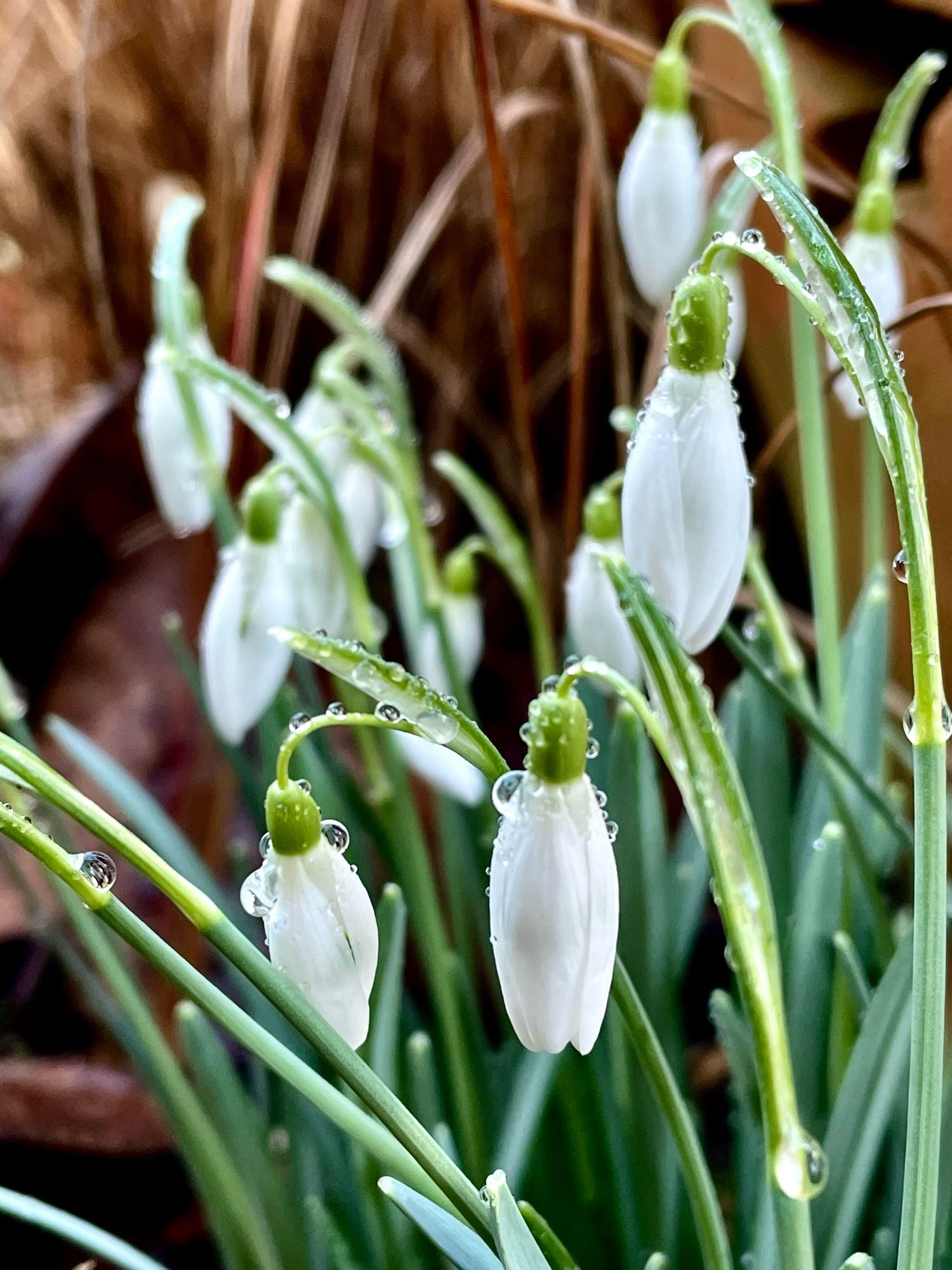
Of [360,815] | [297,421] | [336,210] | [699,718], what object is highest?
[336,210]

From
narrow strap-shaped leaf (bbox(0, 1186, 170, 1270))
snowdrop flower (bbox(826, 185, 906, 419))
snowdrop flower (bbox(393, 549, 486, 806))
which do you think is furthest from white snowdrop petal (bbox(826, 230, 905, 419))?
narrow strap-shaped leaf (bbox(0, 1186, 170, 1270))

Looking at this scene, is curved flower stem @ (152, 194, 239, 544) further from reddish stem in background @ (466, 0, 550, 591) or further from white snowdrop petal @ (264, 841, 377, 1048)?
white snowdrop petal @ (264, 841, 377, 1048)

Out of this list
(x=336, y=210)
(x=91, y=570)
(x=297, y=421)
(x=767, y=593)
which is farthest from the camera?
(x=91, y=570)

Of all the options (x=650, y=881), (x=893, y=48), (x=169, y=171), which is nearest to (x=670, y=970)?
(x=650, y=881)

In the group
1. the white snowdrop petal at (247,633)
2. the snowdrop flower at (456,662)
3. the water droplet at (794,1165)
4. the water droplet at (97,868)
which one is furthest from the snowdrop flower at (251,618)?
the water droplet at (794,1165)

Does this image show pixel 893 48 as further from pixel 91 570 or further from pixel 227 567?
pixel 91 570
